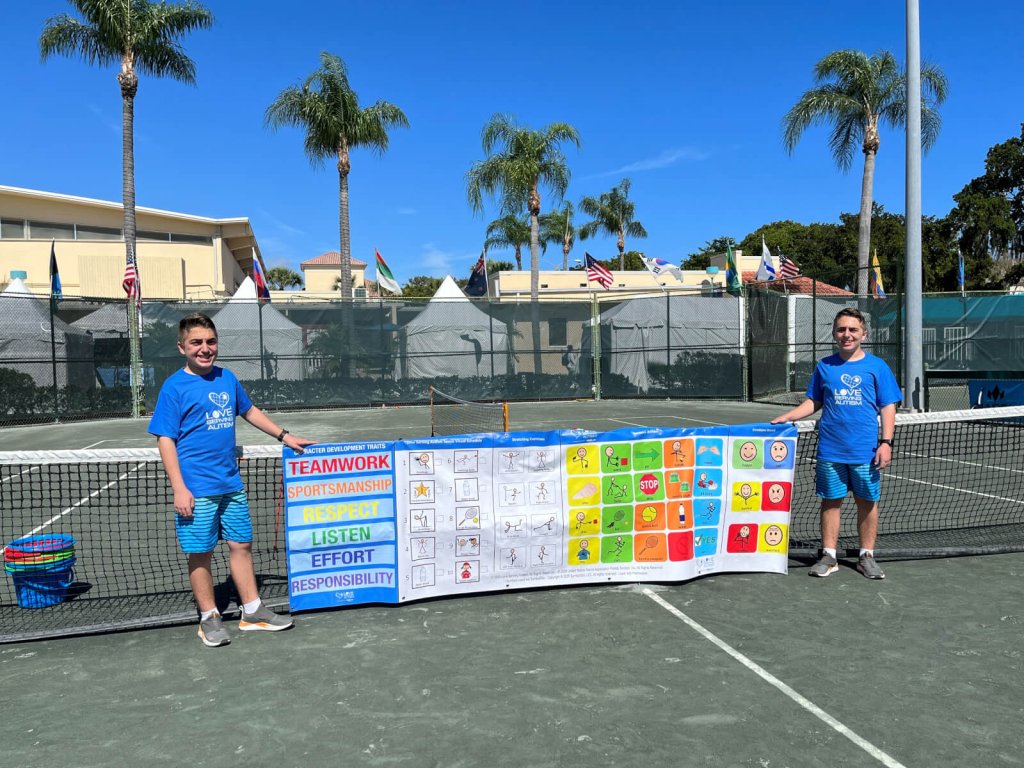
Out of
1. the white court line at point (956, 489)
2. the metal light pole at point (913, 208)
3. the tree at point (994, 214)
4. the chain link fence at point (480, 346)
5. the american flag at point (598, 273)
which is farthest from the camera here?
the tree at point (994, 214)

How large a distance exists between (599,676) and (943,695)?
5.30ft

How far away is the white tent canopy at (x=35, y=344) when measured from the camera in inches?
781

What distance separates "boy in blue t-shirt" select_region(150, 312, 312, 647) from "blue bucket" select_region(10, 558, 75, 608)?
1406 millimetres

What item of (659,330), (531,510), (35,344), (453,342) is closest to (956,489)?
(531,510)

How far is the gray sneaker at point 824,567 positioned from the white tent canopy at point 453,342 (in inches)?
751

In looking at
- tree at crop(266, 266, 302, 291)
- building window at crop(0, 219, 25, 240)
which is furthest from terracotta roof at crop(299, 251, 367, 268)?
building window at crop(0, 219, 25, 240)

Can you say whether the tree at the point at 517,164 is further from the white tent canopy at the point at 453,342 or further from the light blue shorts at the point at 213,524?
the light blue shorts at the point at 213,524

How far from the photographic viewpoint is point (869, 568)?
5.45 meters

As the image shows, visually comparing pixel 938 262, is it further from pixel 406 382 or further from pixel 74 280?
pixel 74 280

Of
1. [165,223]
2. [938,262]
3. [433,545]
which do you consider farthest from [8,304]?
[938,262]

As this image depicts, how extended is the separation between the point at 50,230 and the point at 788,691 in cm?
4759

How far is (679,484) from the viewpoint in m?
5.46

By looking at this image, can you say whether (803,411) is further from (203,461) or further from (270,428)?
(203,461)

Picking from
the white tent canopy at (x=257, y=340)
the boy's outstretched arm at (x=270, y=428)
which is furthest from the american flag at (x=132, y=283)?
the boy's outstretched arm at (x=270, y=428)
